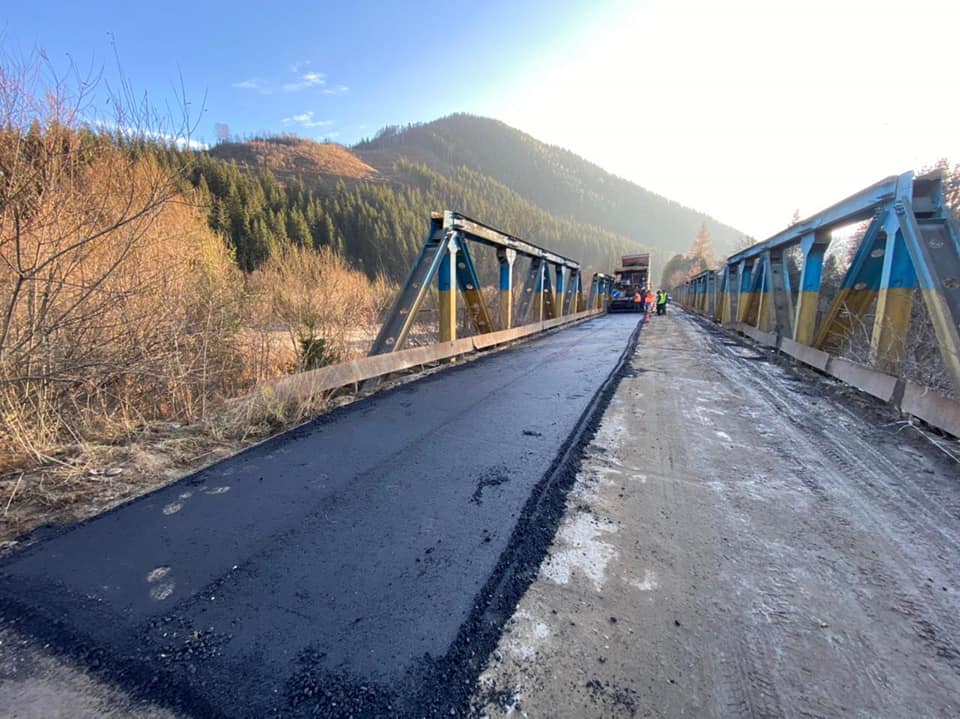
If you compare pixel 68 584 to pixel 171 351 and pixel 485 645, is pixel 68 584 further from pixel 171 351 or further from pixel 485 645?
pixel 171 351

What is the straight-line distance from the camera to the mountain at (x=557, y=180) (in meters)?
153

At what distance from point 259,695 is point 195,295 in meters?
5.80

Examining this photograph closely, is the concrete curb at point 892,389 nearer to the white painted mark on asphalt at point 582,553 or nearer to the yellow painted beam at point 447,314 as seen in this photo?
the white painted mark on asphalt at point 582,553

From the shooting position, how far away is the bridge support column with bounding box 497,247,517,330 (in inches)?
469

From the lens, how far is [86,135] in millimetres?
4074

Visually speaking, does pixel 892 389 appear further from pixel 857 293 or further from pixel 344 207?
pixel 344 207

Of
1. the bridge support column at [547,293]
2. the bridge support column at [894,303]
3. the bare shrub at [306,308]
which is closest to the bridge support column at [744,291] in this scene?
the bridge support column at [547,293]

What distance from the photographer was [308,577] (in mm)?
2133

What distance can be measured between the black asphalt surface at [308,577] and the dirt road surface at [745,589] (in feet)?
0.87

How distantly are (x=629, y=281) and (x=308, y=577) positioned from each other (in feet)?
122

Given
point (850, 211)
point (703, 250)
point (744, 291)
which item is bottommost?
point (744, 291)

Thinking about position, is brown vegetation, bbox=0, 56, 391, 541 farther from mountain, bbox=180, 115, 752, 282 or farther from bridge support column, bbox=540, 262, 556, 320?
bridge support column, bbox=540, 262, 556, 320

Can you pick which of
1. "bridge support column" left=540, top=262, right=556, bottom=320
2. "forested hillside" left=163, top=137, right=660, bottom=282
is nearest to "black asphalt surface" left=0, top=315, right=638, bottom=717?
"forested hillside" left=163, top=137, right=660, bottom=282

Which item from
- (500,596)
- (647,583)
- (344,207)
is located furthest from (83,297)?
(344,207)
